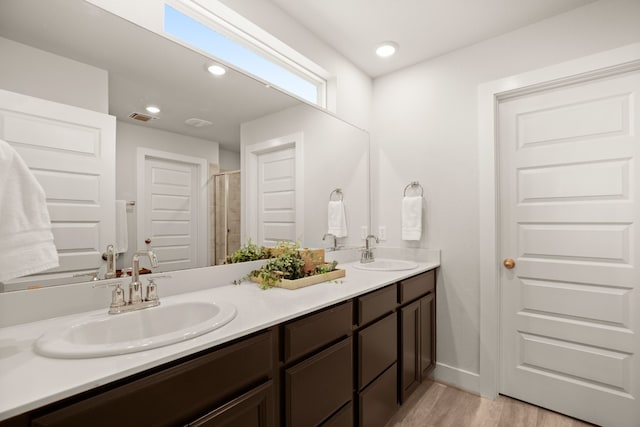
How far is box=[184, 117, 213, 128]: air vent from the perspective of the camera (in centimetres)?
155

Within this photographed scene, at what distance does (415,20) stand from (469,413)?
8.12ft

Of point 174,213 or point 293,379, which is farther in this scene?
point 174,213

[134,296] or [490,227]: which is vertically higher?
[490,227]

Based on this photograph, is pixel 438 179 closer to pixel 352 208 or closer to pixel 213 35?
pixel 352 208

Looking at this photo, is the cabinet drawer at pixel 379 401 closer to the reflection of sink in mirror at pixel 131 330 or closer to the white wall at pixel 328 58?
the reflection of sink in mirror at pixel 131 330

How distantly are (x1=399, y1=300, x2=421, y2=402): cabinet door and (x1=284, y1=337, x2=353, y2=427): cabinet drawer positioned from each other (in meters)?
0.53

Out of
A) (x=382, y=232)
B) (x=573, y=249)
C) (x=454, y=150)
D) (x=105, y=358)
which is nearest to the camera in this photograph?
(x=105, y=358)

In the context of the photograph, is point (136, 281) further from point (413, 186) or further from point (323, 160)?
point (413, 186)

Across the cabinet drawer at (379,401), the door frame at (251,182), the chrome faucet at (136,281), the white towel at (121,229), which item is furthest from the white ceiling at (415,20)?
the cabinet drawer at (379,401)

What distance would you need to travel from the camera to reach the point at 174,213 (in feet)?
4.89

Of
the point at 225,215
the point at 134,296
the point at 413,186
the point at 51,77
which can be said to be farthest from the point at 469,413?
the point at 51,77

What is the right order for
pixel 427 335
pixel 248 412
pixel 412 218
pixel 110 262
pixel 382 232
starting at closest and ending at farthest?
pixel 248 412, pixel 110 262, pixel 427 335, pixel 412 218, pixel 382 232

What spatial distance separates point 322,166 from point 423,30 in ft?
3.66

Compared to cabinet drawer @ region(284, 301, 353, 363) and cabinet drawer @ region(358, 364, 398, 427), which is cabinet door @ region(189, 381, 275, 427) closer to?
cabinet drawer @ region(284, 301, 353, 363)
